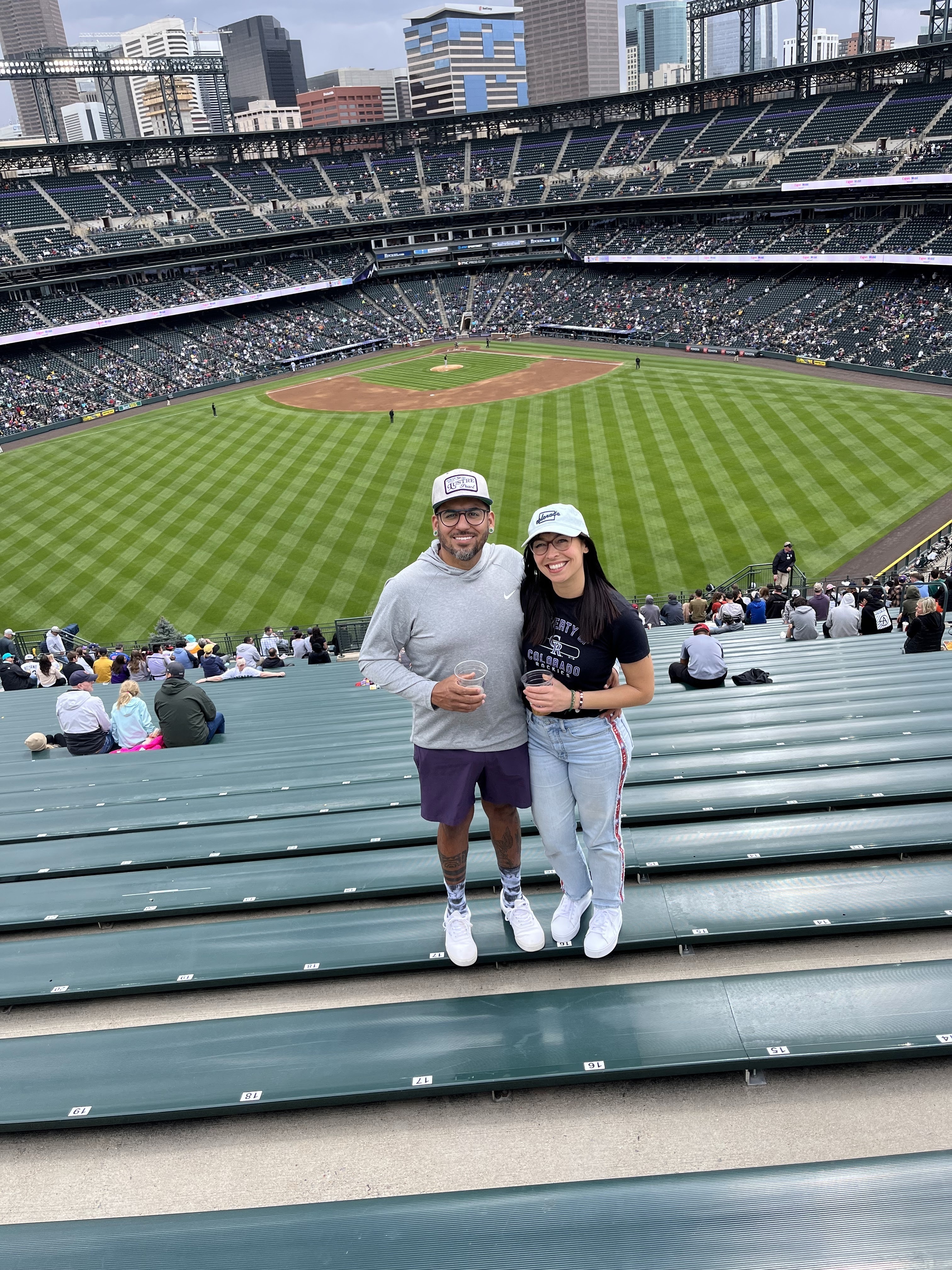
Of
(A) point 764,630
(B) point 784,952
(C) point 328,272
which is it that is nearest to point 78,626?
(A) point 764,630

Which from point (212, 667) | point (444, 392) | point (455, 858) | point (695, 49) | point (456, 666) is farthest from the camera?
point (695, 49)

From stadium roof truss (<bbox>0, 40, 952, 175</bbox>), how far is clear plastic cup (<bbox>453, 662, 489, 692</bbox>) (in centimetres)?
7373

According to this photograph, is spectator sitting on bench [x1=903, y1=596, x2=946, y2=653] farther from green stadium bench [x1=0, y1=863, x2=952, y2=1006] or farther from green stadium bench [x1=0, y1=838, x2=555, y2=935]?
green stadium bench [x1=0, y1=838, x2=555, y2=935]

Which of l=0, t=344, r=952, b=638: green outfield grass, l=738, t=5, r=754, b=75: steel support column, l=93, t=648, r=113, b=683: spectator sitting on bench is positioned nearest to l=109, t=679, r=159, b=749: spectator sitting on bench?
l=93, t=648, r=113, b=683: spectator sitting on bench

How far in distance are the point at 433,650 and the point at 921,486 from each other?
109 feet

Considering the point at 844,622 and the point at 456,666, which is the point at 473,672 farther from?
the point at 844,622

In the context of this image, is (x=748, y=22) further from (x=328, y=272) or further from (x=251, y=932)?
(x=251, y=932)

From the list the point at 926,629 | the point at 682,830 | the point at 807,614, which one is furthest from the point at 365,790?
the point at 807,614

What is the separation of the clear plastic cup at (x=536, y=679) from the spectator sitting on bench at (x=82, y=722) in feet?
25.2

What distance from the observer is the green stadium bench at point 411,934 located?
431 centimetres

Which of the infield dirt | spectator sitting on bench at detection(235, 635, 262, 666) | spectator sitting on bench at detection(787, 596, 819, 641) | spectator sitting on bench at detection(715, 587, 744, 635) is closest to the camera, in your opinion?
spectator sitting on bench at detection(787, 596, 819, 641)

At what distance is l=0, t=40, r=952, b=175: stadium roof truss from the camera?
65312mm

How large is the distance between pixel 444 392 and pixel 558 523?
172ft

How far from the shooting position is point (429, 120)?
8694 cm
